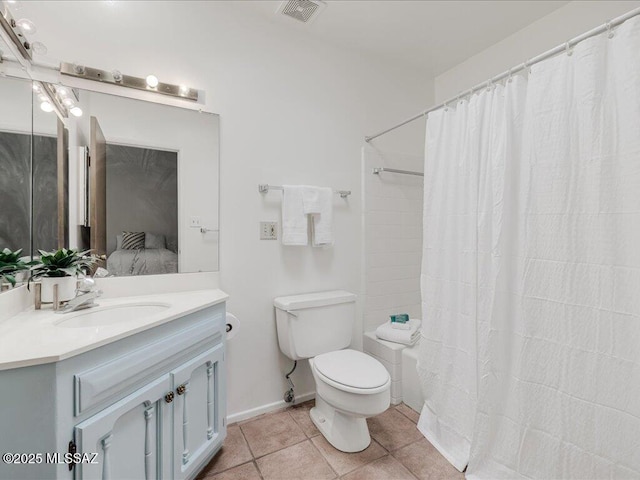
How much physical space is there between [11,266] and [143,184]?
67 cm

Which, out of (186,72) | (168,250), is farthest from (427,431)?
(186,72)

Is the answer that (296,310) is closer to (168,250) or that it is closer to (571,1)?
(168,250)

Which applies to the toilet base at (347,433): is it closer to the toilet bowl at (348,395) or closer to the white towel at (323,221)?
the toilet bowl at (348,395)

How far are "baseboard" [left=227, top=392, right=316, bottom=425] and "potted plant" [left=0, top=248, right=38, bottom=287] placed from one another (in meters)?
1.29

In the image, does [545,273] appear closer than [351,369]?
Yes

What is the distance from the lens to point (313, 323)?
6.21 feet

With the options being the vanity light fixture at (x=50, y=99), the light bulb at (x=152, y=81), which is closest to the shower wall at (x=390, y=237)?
the light bulb at (x=152, y=81)

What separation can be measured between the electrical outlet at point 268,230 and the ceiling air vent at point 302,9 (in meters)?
1.28

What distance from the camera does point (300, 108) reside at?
2.06m

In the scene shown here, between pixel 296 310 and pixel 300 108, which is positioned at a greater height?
pixel 300 108

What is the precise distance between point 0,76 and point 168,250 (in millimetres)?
951

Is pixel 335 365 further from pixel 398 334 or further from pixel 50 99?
pixel 50 99

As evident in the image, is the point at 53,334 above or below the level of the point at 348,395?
above

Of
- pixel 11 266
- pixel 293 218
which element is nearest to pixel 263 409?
pixel 293 218
